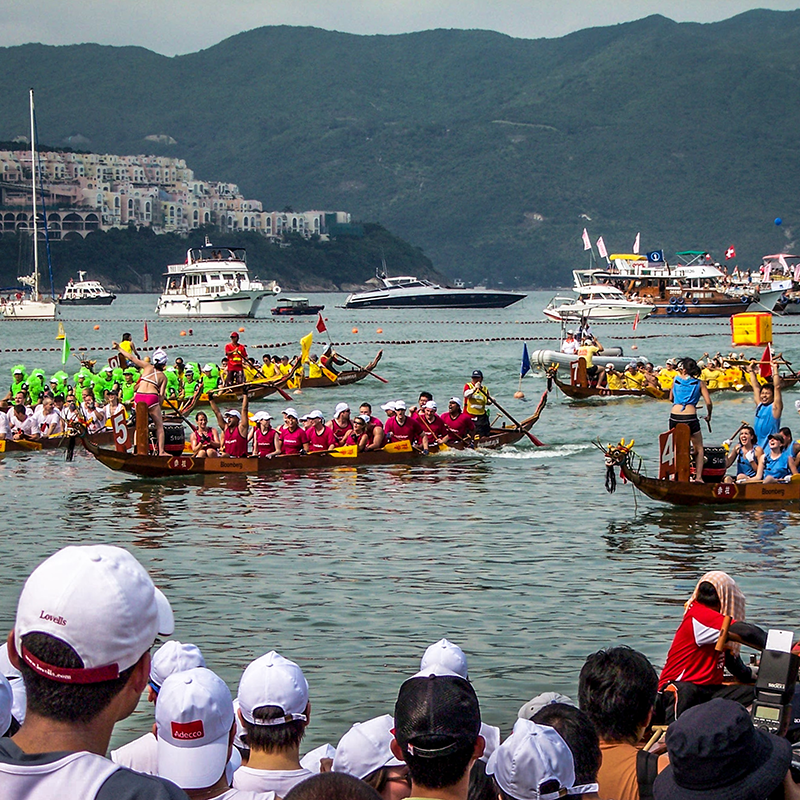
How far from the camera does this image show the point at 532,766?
4.23 meters

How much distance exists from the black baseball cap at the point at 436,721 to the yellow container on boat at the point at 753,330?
47.2 feet

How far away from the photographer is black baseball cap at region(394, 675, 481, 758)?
4141mm

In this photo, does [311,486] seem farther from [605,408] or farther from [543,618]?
[605,408]

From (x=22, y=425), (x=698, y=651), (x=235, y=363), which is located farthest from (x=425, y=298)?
(x=698, y=651)

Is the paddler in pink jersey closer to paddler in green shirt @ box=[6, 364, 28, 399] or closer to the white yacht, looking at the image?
paddler in green shirt @ box=[6, 364, 28, 399]

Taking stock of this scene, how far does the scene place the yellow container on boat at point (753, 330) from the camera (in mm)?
17766

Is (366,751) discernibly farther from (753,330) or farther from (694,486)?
(753,330)

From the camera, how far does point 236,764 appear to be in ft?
17.4

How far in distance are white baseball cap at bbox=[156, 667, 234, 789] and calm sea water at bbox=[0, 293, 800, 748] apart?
4922mm

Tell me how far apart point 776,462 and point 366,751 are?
46.0 feet

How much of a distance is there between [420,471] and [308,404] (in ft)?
46.8

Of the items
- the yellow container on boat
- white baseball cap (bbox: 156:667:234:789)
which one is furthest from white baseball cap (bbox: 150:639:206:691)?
the yellow container on boat

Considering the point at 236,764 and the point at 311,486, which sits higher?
the point at 236,764

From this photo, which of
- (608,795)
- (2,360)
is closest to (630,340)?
(2,360)
